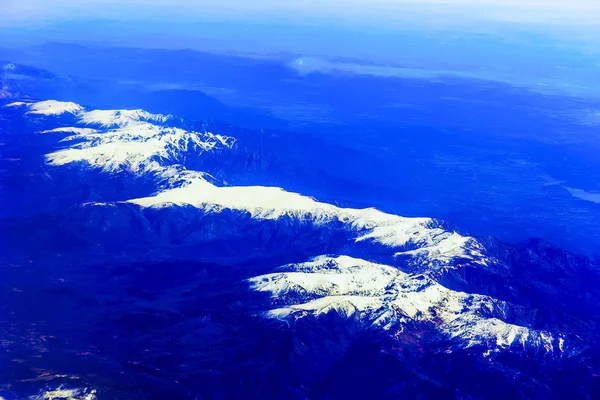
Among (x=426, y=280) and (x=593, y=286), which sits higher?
(x=426, y=280)

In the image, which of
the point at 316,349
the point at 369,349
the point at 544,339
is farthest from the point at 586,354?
the point at 316,349

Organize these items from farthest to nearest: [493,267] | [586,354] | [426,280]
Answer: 1. [493,267]
2. [426,280]
3. [586,354]

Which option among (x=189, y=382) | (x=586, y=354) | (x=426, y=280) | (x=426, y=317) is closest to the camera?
(x=189, y=382)

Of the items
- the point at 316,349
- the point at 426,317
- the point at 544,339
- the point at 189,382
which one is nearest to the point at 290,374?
the point at 316,349

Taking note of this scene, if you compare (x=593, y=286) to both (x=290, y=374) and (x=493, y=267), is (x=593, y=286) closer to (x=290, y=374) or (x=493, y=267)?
(x=493, y=267)

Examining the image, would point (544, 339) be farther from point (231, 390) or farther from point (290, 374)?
point (231, 390)

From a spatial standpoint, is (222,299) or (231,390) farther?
(222,299)
